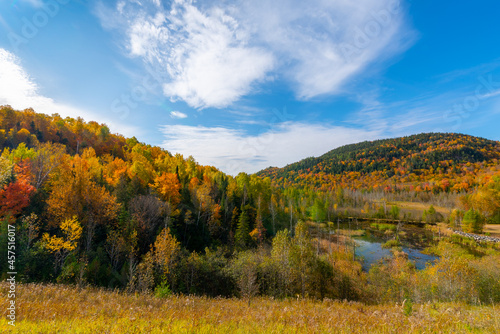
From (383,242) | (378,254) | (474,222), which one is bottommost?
(383,242)

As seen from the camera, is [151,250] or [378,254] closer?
[151,250]

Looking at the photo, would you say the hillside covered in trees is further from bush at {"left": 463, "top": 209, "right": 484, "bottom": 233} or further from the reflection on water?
bush at {"left": 463, "top": 209, "right": 484, "bottom": 233}

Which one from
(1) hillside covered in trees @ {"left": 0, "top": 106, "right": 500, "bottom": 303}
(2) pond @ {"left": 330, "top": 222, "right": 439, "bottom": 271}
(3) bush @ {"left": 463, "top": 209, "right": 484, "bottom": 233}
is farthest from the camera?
(3) bush @ {"left": 463, "top": 209, "right": 484, "bottom": 233}

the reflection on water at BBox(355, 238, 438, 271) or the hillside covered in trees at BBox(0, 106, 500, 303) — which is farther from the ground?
the hillside covered in trees at BBox(0, 106, 500, 303)

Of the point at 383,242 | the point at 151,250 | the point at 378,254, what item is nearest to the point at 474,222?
the point at 383,242

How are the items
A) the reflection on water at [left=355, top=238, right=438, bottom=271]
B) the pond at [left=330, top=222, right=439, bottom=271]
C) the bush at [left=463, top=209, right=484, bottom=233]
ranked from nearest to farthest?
the reflection on water at [left=355, top=238, right=438, bottom=271] < the pond at [left=330, top=222, right=439, bottom=271] < the bush at [left=463, top=209, right=484, bottom=233]

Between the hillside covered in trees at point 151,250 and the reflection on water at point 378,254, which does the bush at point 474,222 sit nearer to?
the reflection on water at point 378,254

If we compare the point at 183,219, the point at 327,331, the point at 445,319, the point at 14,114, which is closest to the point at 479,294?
the point at 445,319

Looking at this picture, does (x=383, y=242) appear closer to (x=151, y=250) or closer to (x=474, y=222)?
(x=474, y=222)

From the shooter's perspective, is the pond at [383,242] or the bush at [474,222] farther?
the bush at [474,222]

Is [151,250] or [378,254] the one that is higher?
[151,250]

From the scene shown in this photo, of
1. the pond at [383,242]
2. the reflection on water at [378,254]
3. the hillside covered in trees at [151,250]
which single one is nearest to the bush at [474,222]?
the pond at [383,242]

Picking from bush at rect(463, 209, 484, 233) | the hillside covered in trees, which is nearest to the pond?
the hillside covered in trees

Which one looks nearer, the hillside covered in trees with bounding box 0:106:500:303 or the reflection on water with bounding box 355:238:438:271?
the hillside covered in trees with bounding box 0:106:500:303
